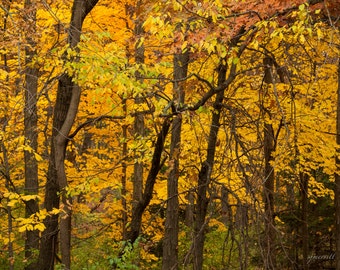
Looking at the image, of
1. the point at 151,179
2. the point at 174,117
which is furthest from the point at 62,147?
the point at 174,117

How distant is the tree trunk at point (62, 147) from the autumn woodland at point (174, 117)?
25 mm

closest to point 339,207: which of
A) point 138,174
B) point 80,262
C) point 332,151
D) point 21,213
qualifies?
point 332,151

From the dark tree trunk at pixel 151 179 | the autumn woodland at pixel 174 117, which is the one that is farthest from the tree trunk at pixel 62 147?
the dark tree trunk at pixel 151 179

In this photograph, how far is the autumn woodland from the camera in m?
4.85

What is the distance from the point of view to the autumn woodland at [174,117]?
4848 millimetres

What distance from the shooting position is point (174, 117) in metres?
6.00

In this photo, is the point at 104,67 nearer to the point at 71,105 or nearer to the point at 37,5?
the point at 71,105

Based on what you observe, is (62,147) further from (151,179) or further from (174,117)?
(174,117)

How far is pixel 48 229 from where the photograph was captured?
7891mm

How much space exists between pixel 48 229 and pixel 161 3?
4.84 m

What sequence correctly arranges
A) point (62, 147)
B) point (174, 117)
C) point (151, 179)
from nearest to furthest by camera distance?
point (151, 179) → point (174, 117) → point (62, 147)

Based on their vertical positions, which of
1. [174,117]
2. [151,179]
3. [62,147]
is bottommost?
[151,179]

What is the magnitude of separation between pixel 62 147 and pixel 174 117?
6.43 feet

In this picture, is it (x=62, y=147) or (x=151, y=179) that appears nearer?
(x=151, y=179)
